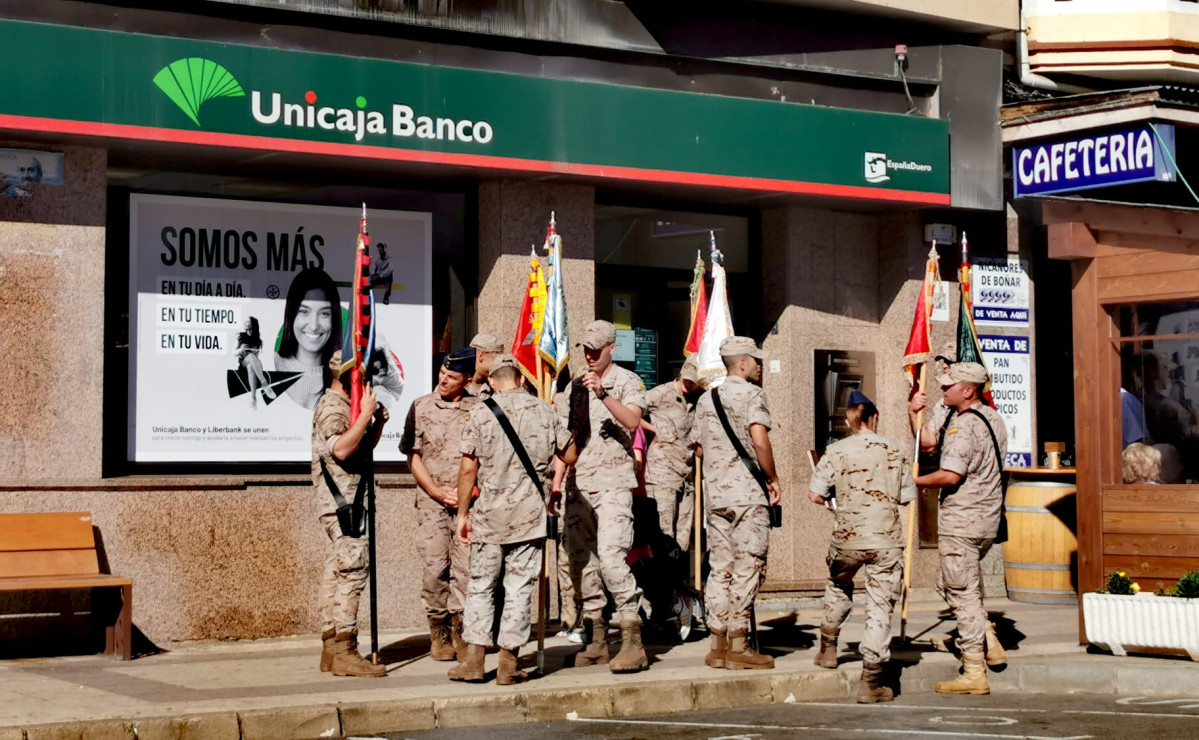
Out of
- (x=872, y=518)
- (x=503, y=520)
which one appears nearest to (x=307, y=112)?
(x=503, y=520)

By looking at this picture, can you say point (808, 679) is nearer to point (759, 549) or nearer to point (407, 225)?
point (759, 549)

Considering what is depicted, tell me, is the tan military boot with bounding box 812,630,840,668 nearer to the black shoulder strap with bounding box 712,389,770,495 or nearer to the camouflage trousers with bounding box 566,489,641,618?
the black shoulder strap with bounding box 712,389,770,495

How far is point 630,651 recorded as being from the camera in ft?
36.1

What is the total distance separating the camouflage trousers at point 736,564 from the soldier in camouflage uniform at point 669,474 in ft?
5.31

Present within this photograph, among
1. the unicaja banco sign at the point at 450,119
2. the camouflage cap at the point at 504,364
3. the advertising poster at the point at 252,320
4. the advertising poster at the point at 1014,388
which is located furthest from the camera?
the advertising poster at the point at 1014,388

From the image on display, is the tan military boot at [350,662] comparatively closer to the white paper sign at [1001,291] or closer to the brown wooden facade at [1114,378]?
the brown wooden facade at [1114,378]

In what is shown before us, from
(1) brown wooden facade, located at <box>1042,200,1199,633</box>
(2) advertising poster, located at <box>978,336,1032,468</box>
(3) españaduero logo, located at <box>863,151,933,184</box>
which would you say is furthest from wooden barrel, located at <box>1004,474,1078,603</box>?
(3) españaduero logo, located at <box>863,151,933,184</box>

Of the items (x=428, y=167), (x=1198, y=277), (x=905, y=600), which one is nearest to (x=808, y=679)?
(x=905, y=600)

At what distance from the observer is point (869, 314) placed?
1653 cm

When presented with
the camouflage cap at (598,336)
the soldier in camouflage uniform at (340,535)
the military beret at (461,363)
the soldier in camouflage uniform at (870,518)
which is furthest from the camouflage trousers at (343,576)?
the soldier in camouflage uniform at (870,518)

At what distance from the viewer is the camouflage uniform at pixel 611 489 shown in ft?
36.6

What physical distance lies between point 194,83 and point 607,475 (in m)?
4.12

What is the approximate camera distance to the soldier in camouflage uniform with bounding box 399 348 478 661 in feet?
37.5

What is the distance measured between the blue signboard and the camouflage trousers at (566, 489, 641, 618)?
6.17 m
